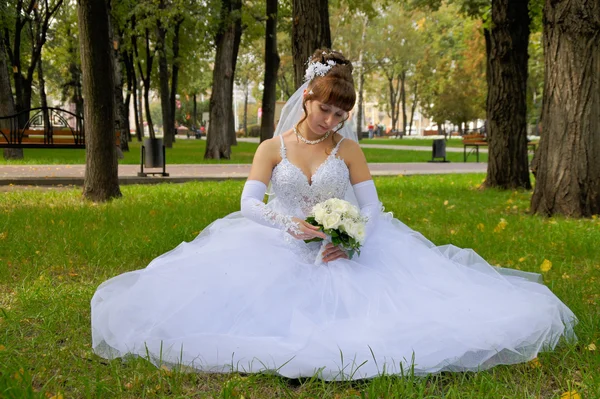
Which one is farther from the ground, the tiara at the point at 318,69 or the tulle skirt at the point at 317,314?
the tiara at the point at 318,69

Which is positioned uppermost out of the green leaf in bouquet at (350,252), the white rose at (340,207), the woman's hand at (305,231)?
the white rose at (340,207)

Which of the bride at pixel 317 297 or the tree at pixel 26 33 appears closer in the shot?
the bride at pixel 317 297

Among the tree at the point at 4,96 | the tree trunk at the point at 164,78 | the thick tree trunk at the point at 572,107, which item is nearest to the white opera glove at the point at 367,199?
the thick tree trunk at the point at 572,107

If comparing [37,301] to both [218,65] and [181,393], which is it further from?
[218,65]

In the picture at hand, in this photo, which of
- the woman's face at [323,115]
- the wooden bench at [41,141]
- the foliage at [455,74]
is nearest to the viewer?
the woman's face at [323,115]

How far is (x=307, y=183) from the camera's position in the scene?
4164mm

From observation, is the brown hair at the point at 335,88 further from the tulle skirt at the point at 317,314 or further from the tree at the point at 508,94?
the tree at the point at 508,94

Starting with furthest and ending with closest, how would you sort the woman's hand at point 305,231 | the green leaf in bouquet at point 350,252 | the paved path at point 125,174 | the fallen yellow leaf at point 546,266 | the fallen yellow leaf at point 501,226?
the paved path at point 125,174, the fallen yellow leaf at point 501,226, the fallen yellow leaf at point 546,266, the green leaf in bouquet at point 350,252, the woman's hand at point 305,231

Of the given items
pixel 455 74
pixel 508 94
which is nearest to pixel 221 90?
pixel 508 94

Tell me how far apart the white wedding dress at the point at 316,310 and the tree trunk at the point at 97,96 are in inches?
230

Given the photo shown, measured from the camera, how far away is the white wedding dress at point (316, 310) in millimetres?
3201

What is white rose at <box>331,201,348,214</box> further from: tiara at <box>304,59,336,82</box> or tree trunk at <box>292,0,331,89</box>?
tree trunk at <box>292,0,331,89</box>

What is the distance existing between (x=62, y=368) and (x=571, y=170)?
704 centimetres

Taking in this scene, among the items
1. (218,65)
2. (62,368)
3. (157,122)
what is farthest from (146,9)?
(157,122)
